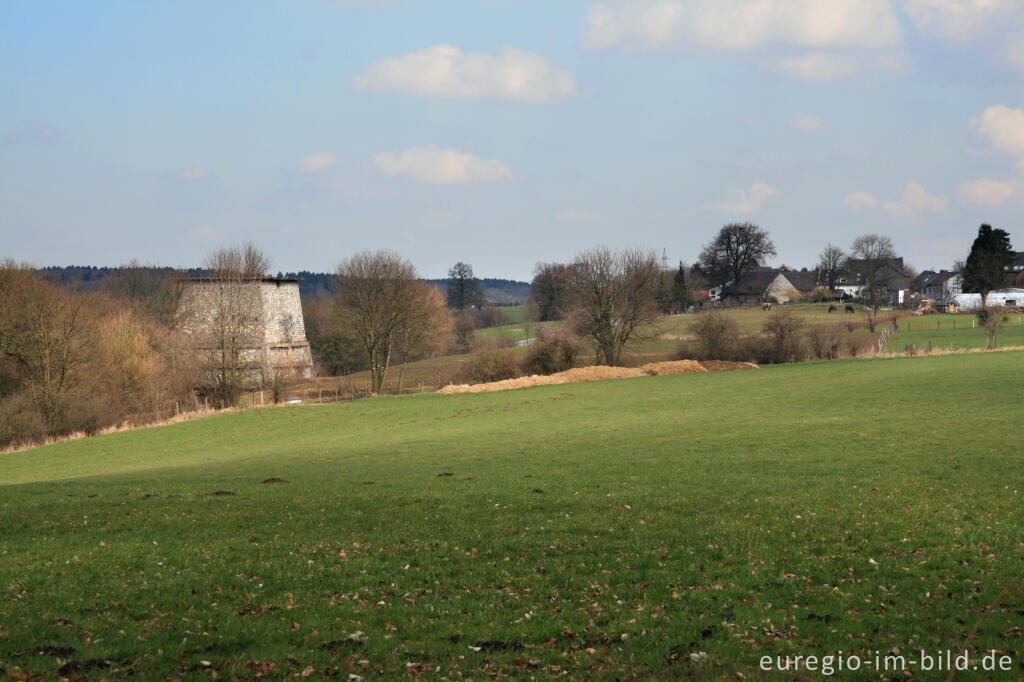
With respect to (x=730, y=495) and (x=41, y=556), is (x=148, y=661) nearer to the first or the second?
(x=41, y=556)

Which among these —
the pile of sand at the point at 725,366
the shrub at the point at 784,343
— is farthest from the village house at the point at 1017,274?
the pile of sand at the point at 725,366

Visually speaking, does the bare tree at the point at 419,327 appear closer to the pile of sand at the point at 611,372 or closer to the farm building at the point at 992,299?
the pile of sand at the point at 611,372

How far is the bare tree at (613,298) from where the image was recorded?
80.1 m

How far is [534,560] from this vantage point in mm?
13969

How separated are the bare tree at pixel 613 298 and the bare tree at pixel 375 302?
19572mm

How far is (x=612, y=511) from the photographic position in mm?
17844

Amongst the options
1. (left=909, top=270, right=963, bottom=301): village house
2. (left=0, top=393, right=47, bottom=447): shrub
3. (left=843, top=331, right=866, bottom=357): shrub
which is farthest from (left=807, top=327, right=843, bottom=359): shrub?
(left=909, top=270, right=963, bottom=301): village house

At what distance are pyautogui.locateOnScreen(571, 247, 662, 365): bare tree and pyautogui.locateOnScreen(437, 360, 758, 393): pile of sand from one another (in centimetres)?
703

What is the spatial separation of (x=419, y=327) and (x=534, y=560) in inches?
2793

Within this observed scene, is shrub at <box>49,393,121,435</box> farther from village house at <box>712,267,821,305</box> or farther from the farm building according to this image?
village house at <box>712,267,821,305</box>

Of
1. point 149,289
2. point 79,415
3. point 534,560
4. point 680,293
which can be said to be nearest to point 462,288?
point 680,293

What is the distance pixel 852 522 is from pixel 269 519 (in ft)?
44.8

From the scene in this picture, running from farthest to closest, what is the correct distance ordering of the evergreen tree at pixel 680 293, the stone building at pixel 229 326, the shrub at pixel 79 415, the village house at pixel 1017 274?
the village house at pixel 1017 274 → the evergreen tree at pixel 680 293 → the stone building at pixel 229 326 → the shrub at pixel 79 415

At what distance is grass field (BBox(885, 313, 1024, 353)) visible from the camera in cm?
7956
